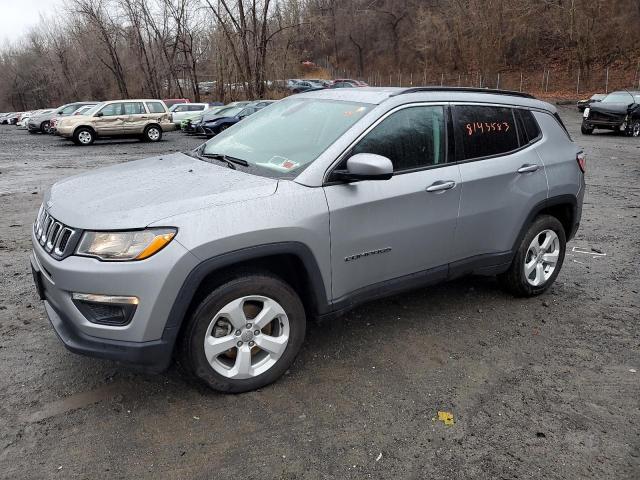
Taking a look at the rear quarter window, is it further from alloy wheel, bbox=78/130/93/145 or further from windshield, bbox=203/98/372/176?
alloy wheel, bbox=78/130/93/145

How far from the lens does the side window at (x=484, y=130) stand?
3844 millimetres

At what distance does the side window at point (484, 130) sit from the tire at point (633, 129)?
60.8ft

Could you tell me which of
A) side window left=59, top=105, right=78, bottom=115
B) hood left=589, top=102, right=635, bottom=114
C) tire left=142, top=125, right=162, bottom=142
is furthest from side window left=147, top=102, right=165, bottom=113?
hood left=589, top=102, right=635, bottom=114

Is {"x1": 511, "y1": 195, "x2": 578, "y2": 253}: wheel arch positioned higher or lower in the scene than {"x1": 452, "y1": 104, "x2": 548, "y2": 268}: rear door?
lower

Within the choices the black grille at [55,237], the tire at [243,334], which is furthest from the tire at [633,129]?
the black grille at [55,237]

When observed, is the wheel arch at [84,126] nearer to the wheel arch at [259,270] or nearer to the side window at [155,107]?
the side window at [155,107]

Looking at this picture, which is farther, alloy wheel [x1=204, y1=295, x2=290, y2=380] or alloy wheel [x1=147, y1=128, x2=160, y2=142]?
alloy wheel [x1=147, y1=128, x2=160, y2=142]

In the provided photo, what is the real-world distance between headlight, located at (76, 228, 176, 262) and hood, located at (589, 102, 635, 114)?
68.5 ft

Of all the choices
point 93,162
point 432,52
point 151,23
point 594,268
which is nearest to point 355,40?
point 432,52

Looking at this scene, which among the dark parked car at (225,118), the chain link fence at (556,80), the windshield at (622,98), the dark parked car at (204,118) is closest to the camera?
the windshield at (622,98)

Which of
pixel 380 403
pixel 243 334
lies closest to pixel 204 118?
pixel 243 334

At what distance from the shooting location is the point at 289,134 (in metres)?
3.68

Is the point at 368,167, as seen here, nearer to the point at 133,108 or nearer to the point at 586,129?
the point at 133,108

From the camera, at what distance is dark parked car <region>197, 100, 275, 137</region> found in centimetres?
2166
